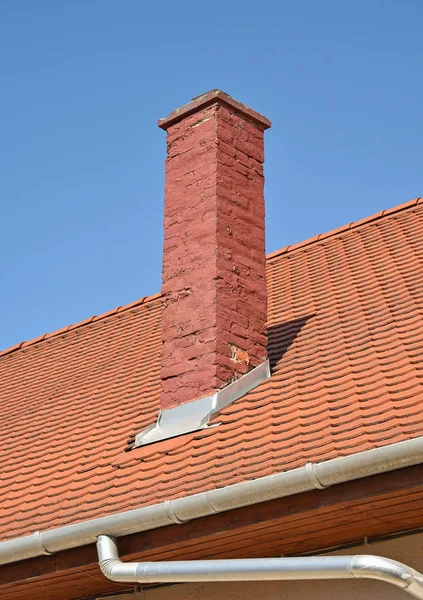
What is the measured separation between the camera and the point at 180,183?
782cm

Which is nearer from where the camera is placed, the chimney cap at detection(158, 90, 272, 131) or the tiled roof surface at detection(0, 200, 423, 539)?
the tiled roof surface at detection(0, 200, 423, 539)

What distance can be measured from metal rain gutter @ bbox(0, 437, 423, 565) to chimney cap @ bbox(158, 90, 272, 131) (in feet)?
11.7

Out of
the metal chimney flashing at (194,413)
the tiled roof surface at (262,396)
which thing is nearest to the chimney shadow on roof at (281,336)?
the tiled roof surface at (262,396)

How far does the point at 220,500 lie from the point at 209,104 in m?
3.65

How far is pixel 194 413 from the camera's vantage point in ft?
21.6

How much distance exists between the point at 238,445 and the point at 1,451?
2602mm

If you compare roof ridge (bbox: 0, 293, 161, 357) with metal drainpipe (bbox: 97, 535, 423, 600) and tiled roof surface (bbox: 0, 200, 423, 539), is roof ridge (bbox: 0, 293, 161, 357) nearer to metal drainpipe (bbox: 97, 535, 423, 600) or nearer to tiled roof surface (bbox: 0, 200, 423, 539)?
tiled roof surface (bbox: 0, 200, 423, 539)

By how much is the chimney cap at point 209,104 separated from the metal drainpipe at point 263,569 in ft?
11.9

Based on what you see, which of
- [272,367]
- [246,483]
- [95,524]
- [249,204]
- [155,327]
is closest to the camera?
[246,483]

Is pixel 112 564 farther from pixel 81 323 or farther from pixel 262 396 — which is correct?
pixel 81 323

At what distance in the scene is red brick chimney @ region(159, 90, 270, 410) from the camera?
22.6 ft

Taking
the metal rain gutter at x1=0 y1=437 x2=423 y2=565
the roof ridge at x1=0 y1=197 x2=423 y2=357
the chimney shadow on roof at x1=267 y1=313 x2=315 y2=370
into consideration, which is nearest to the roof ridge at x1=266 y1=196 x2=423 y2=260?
the roof ridge at x1=0 y1=197 x2=423 y2=357

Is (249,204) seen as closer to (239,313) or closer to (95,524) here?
(239,313)

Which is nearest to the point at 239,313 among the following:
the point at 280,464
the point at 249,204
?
the point at 249,204
